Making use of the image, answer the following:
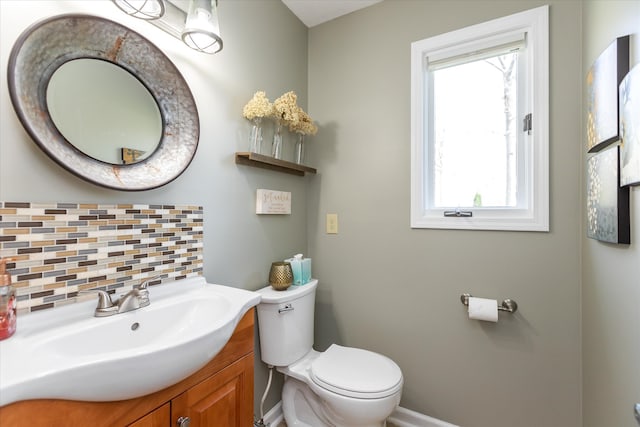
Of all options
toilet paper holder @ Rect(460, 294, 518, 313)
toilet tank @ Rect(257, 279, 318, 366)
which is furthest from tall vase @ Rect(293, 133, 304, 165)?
toilet paper holder @ Rect(460, 294, 518, 313)

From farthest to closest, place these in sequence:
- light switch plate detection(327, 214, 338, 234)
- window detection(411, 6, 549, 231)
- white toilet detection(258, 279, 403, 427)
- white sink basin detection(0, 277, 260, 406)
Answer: light switch plate detection(327, 214, 338, 234), window detection(411, 6, 549, 231), white toilet detection(258, 279, 403, 427), white sink basin detection(0, 277, 260, 406)

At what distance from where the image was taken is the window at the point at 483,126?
4.54 ft

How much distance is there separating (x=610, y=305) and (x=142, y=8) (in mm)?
1879

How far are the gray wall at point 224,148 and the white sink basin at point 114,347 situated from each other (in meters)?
0.30

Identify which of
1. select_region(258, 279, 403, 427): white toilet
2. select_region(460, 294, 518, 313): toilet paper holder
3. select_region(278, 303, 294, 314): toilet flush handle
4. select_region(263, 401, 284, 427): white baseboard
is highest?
select_region(460, 294, 518, 313): toilet paper holder

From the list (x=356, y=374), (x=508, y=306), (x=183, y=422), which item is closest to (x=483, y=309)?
(x=508, y=306)

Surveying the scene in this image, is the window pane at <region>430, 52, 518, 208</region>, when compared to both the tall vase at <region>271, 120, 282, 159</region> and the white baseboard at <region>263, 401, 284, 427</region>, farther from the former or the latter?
the white baseboard at <region>263, 401, 284, 427</region>

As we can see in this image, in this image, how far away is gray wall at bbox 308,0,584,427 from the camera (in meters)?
1.33

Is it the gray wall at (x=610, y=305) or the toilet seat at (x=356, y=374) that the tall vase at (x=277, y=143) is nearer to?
the toilet seat at (x=356, y=374)

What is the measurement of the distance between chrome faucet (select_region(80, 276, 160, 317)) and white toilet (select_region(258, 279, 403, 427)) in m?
0.55

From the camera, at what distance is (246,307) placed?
1012 mm

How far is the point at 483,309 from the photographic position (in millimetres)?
1411

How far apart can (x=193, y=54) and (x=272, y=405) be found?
1.89m

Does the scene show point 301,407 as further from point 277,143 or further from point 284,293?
point 277,143
